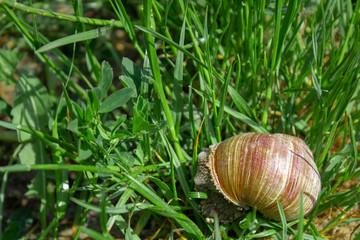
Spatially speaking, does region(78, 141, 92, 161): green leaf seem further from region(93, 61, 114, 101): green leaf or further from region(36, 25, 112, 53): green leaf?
region(36, 25, 112, 53): green leaf

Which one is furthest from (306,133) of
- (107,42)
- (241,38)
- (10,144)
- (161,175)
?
(10,144)

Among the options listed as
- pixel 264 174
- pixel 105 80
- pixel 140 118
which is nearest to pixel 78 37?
pixel 105 80

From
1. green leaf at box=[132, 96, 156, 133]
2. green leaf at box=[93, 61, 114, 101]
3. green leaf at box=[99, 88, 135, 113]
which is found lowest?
green leaf at box=[132, 96, 156, 133]

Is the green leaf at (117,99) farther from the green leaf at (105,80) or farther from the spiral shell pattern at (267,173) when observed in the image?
the spiral shell pattern at (267,173)

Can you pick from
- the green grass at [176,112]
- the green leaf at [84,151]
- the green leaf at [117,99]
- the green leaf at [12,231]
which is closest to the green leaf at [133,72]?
the green grass at [176,112]

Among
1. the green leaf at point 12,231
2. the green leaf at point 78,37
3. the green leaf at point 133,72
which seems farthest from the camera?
the green leaf at point 12,231

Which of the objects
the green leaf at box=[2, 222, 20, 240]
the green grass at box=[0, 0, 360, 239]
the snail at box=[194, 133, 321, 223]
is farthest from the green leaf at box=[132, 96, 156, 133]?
the green leaf at box=[2, 222, 20, 240]

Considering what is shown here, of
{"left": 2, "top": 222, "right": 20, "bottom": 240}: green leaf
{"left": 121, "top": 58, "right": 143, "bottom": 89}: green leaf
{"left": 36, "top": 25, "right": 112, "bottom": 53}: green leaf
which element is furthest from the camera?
{"left": 2, "top": 222, "right": 20, "bottom": 240}: green leaf

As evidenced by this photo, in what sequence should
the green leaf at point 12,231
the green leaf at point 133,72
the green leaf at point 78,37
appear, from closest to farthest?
the green leaf at point 78,37 < the green leaf at point 133,72 < the green leaf at point 12,231
